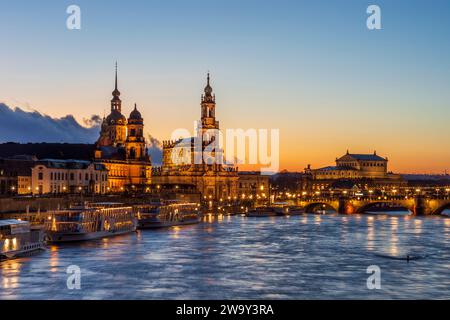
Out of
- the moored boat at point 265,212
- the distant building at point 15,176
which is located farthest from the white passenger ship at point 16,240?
the moored boat at point 265,212

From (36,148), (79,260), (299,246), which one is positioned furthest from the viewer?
(36,148)

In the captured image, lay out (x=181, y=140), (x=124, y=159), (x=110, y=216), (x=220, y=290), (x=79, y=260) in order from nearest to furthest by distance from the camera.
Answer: (x=220, y=290), (x=79, y=260), (x=110, y=216), (x=124, y=159), (x=181, y=140)

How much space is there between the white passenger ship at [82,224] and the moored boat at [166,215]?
37.4 ft

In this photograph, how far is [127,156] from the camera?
13888 cm

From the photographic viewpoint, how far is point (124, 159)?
139 m

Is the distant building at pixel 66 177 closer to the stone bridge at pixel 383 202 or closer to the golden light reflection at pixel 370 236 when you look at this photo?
the stone bridge at pixel 383 202

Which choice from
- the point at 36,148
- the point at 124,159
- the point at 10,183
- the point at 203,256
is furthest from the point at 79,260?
the point at 124,159

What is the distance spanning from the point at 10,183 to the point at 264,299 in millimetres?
68935

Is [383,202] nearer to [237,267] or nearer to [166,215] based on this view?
[166,215]

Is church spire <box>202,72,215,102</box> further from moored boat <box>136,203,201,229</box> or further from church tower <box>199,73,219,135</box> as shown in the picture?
moored boat <box>136,203,201,229</box>

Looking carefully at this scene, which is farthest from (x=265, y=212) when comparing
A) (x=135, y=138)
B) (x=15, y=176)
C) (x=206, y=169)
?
(x=15, y=176)

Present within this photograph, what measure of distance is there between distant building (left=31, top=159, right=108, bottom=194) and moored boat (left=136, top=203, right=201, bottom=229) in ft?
51.6

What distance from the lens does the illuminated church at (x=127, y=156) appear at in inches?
5251
